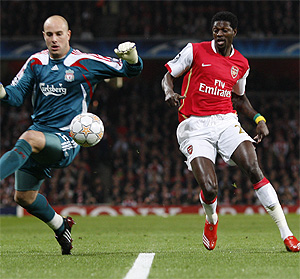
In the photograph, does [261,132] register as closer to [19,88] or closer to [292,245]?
[292,245]

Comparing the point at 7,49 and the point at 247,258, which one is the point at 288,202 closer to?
the point at 7,49

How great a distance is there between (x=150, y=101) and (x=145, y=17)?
10.4 ft

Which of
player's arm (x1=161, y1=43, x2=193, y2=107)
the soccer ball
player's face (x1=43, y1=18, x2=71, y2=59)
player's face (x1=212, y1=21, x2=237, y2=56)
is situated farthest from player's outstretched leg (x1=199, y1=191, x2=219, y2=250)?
player's face (x1=43, y1=18, x2=71, y2=59)

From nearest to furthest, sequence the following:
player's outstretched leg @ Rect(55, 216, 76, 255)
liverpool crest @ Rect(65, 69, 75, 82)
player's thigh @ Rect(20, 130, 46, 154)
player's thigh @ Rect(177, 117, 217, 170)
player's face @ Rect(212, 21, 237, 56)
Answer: player's thigh @ Rect(20, 130, 46, 154) → liverpool crest @ Rect(65, 69, 75, 82) → player's outstretched leg @ Rect(55, 216, 76, 255) → player's thigh @ Rect(177, 117, 217, 170) → player's face @ Rect(212, 21, 237, 56)

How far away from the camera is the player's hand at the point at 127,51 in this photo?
18.1 ft

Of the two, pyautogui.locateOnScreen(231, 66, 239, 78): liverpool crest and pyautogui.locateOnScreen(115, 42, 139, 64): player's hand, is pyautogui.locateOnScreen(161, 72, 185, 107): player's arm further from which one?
pyautogui.locateOnScreen(231, 66, 239, 78): liverpool crest

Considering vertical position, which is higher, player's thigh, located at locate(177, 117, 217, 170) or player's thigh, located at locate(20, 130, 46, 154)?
player's thigh, located at locate(20, 130, 46, 154)

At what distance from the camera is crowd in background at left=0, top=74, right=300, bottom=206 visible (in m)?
18.1

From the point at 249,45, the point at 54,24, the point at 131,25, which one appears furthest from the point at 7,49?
the point at 54,24

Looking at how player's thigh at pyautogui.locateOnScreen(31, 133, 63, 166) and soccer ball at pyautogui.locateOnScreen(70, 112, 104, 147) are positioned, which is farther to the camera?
soccer ball at pyautogui.locateOnScreen(70, 112, 104, 147)

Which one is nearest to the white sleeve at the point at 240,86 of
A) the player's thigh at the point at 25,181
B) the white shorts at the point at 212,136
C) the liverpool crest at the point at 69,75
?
the white shorts at the point at 212,136

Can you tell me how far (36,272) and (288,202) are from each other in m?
14.6

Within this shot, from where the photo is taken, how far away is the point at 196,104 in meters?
6.29

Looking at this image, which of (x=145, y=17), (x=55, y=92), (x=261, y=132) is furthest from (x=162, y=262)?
(x=145, y=17)
